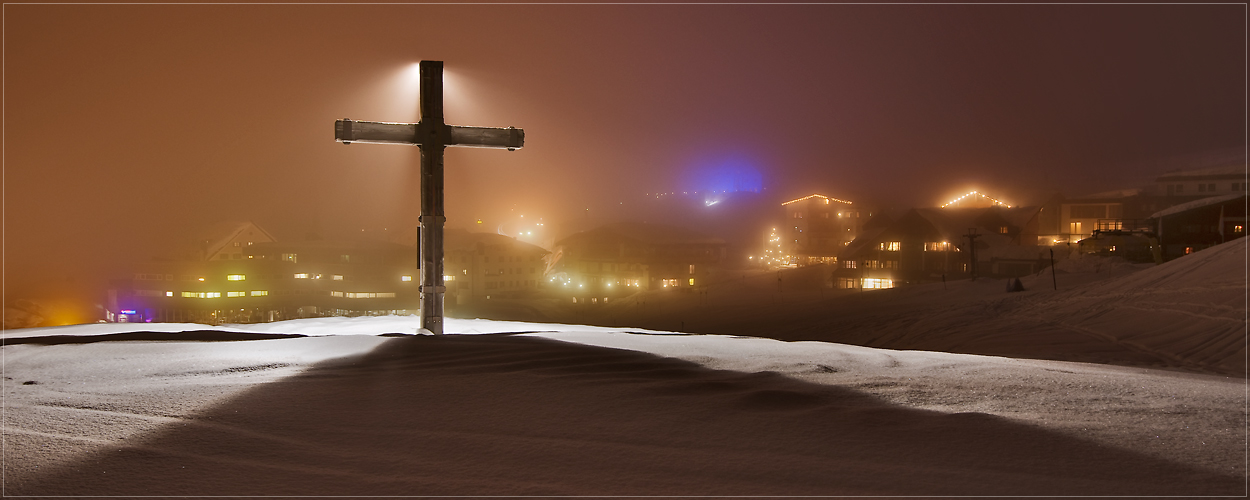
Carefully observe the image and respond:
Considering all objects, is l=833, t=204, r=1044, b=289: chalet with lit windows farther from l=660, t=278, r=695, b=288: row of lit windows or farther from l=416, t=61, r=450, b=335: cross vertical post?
l=416, t=61, r=450, b=335: cross vertical post

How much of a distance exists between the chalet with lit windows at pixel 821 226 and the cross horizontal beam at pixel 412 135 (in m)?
73.8

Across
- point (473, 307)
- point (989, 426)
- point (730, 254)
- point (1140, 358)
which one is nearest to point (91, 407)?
point (989, 426)

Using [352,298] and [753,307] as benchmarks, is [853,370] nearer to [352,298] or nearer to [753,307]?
[753,307]

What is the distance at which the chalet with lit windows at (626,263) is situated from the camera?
7038 centimetres

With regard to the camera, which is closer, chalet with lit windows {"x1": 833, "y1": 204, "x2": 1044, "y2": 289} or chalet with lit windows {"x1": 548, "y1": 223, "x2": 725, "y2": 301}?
chalet with lit windows {"x1": 833, "y1": 204, "x2": 1044, "y2": 289}

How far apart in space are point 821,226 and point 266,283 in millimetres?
62831

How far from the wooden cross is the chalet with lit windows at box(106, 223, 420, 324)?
4387 centimetres

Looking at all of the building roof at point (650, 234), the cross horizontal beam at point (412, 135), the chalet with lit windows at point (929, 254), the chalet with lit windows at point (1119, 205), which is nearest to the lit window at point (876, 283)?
the chalet with lit windows at point (929, 254)

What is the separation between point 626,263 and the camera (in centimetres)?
7162

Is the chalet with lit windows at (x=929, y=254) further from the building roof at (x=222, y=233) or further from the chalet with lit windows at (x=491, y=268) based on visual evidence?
the building roof at (x=222, y=233)

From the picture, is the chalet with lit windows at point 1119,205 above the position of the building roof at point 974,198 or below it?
below

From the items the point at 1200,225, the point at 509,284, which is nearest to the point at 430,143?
the point at 509,284

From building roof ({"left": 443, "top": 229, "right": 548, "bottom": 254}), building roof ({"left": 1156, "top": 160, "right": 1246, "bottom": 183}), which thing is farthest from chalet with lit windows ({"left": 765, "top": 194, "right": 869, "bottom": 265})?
building roof ({"left": 443, "top": 229, "right": 548, "bottom": 254})

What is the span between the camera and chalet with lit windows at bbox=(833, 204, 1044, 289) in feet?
162
